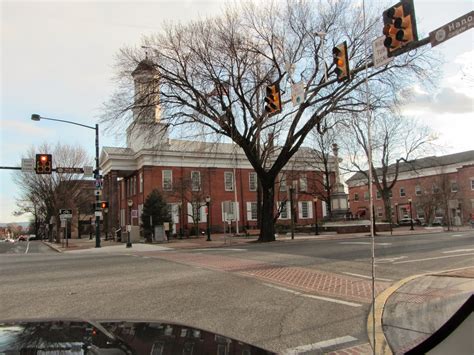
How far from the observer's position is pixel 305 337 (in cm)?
617

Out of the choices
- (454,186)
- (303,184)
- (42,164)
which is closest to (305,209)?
(303,184)

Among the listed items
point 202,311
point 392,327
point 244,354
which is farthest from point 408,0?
point 244,354

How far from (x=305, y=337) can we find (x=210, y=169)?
150ft

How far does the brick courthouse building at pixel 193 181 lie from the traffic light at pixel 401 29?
3340 cm

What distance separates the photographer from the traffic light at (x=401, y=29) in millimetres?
9719

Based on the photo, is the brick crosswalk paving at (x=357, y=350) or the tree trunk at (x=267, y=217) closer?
the brick crosswalk paving at (x=357, y=350)

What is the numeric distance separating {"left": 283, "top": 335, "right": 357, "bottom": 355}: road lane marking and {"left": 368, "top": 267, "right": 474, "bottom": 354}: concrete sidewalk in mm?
402

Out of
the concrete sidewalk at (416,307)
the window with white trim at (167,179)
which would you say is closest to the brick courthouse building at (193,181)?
the window with white trim at (167,179)

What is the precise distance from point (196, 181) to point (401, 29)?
3611 centimetres

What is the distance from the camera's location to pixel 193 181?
45.0 m

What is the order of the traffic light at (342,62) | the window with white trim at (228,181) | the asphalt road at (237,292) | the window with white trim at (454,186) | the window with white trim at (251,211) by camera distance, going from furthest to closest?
the window with white trim at (454,186)
the window with white trim at (251,211)
the window with white trim at (228,181)
the traffic light at (342,62)
the asphalt road at (237,292)

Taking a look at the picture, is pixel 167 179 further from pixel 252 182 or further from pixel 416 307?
pixel 416 307

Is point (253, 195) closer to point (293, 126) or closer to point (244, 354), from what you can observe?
point (293, 126)

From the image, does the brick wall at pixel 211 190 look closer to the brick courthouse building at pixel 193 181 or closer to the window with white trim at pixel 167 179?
the brick courthouse building at pixel 193 181
